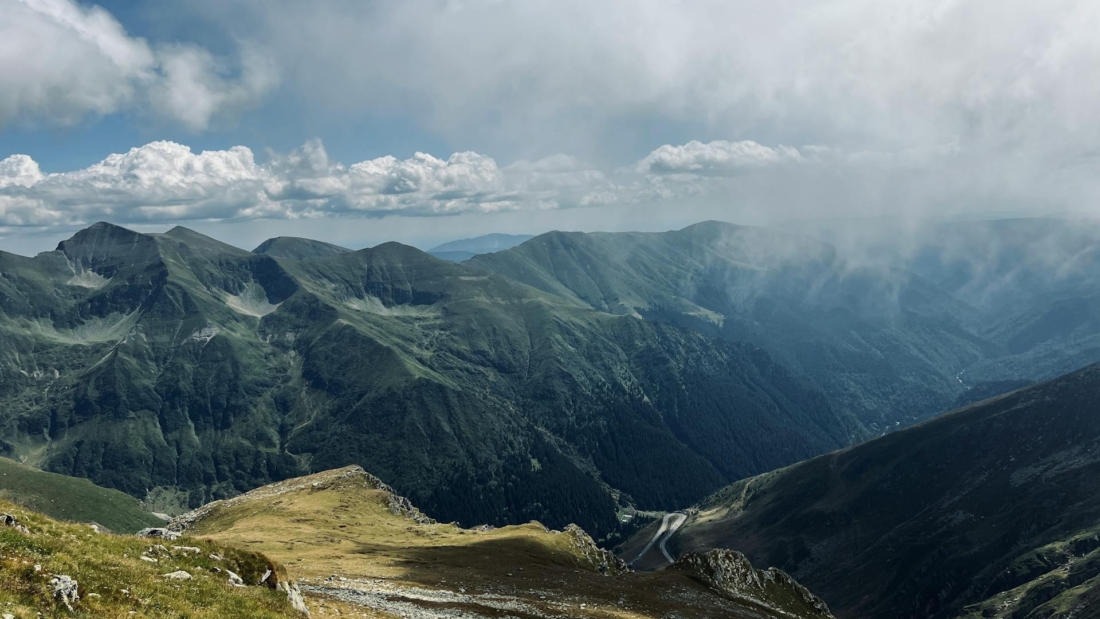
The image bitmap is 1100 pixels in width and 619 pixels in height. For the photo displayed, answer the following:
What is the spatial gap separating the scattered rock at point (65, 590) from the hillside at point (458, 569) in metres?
20.3

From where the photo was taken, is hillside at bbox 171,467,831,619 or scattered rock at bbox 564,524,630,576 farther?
scattered rock at bbox 564,524,630,576

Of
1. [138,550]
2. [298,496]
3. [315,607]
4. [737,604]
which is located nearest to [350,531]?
[298,496]

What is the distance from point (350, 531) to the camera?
131 meters

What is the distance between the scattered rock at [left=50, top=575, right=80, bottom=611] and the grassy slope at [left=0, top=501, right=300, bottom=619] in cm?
24

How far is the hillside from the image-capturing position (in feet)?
193

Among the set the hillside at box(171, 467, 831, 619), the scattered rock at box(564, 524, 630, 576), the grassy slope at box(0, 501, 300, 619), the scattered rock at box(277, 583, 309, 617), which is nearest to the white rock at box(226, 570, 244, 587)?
the grassy slope at box(0, 501, 300, 619)

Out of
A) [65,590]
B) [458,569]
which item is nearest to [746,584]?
[458,569]

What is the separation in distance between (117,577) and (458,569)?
190 ft

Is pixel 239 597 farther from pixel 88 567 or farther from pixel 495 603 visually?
pixel 495 603

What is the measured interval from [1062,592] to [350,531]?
19037 cm

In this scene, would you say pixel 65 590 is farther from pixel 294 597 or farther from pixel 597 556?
pixel 597 556

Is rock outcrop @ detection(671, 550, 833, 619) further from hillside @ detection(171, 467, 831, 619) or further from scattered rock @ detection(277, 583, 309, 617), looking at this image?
scattered rock @ detection(277, 583, 309, 617)

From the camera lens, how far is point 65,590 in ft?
75.2

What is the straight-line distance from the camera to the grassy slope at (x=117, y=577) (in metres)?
22.3
